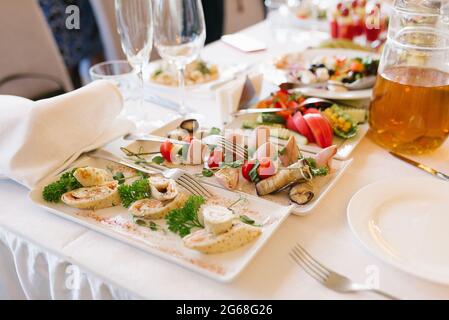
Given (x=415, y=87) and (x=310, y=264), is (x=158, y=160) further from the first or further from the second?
(x=415, y=87)

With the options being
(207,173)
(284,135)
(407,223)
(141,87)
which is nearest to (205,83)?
(141,87)

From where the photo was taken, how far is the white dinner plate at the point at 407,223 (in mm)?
653

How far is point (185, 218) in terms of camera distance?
724mm

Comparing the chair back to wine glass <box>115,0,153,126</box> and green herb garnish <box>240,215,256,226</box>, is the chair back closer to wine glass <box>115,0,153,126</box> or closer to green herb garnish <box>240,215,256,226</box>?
wine glass <box>115,0,153,126</box>

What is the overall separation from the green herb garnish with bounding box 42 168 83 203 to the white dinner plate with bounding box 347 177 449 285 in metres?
0.50

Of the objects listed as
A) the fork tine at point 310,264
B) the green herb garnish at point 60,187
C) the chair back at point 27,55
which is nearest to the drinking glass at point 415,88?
the fork tine at point 310,264

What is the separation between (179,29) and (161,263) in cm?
66

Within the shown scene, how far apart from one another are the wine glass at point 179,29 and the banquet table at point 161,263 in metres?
0.50

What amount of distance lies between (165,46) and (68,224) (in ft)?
1.84

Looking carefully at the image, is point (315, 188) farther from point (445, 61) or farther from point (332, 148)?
point (445, 61)
